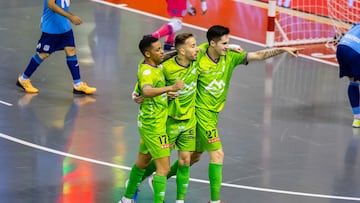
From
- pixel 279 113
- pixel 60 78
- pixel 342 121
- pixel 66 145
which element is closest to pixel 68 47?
pixel 60 78

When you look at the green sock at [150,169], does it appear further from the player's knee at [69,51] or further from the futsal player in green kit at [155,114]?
the player's knee at [69,51]

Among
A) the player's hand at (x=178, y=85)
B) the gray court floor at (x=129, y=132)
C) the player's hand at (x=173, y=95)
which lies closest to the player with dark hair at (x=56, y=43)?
the gray court floor at (x=129, y=132)

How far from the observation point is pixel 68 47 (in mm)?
13180

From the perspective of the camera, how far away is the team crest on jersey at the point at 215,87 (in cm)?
916

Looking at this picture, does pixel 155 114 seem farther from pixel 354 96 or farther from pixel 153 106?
pixel 354 96

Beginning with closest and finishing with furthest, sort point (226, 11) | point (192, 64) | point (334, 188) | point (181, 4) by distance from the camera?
point (192, 64) → point (334, 188) → point (181, 4) → point (226, 11)

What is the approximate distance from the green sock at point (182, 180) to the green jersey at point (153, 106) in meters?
0.49

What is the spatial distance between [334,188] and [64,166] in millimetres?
3056

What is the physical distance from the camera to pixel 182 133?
8.96m

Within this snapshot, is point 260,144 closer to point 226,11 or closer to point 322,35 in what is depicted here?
point 322,35

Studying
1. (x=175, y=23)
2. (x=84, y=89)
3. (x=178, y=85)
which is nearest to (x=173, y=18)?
(x=175, y=23)

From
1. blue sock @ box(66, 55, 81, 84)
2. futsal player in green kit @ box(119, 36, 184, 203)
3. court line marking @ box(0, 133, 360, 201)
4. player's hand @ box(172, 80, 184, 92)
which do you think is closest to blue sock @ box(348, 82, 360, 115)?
court line marking @ box(0, 133, 360, 201)

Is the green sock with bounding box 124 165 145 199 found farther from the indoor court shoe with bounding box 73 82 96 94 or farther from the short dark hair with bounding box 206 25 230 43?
the indoor court shoe with bounding box 73 82 96 94

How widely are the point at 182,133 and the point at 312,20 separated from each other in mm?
9601
